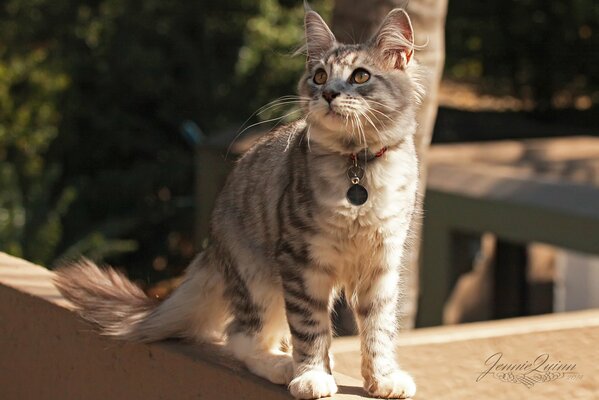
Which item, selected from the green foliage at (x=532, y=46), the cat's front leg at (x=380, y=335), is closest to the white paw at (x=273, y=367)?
the cat's front leg at (x=380, y=335)

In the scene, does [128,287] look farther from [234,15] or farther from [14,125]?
[234,15]

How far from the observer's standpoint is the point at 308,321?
11.0 ft

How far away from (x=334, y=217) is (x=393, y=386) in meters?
0.56

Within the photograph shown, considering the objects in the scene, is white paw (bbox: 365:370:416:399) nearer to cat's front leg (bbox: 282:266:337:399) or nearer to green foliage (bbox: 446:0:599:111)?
cat's front leg (bbox: 282:266:337:399)

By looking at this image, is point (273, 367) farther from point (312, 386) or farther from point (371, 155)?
point (371, 155)

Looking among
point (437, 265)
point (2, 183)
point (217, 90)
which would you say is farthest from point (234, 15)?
point (437, 265)

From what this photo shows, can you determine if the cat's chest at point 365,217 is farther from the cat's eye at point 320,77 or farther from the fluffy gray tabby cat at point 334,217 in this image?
the cat's eye at point 320,77

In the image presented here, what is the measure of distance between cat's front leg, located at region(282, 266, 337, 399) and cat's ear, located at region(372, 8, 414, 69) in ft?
2.28

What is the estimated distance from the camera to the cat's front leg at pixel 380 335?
3375mm

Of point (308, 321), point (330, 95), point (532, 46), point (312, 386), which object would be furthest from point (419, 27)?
point (532, 46)

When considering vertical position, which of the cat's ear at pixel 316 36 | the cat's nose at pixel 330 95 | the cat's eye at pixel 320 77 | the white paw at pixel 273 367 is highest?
the cat's ear at pixel 316 36

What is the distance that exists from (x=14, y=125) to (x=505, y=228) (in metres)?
4.84

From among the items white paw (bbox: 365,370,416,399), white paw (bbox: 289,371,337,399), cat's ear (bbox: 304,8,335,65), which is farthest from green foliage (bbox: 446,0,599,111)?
white paw (bbox: 289,371,337,399)

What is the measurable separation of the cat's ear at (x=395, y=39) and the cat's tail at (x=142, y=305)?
1.04 meters
